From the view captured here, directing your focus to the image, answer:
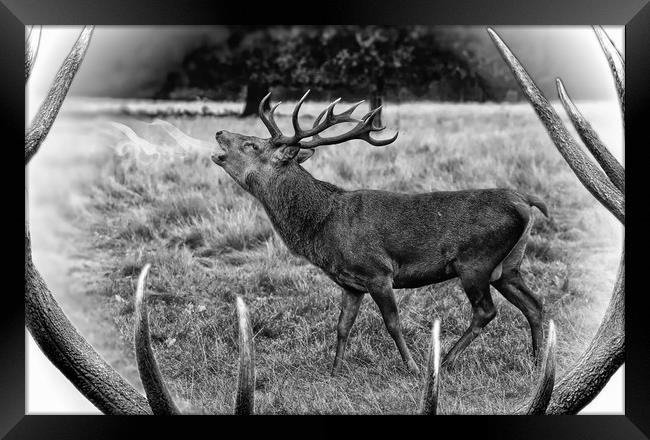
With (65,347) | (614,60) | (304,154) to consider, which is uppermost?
(614,60)

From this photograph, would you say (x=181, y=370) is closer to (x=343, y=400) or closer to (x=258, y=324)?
(x=258, y=324)

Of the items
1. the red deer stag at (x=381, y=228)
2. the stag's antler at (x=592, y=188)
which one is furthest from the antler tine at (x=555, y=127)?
the red deer stag at (x=381, y=228)

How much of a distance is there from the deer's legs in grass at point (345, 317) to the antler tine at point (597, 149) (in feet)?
6.25

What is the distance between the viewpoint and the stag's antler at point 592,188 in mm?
5715

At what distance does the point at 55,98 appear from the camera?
19.1ft

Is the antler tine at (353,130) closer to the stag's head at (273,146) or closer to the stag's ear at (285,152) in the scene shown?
the stag's head at (273,146)

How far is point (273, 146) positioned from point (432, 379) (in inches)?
72.2

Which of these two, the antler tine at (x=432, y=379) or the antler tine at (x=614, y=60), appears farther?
the antler tine at (x=614, y=60)

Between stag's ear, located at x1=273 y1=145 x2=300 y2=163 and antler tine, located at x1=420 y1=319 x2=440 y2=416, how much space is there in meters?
1.44

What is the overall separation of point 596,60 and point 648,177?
0.97m

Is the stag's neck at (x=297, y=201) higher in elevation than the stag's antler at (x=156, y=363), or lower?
higher

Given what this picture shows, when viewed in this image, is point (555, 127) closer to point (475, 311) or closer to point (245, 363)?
point (475, 311)

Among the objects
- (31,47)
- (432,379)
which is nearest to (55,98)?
(31,47)

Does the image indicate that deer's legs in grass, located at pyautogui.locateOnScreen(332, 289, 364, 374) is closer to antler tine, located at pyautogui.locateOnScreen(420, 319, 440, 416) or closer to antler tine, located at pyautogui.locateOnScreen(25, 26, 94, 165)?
antler tine, located at pyautogui.locateOnScreen(420, 319, 440, 416)
